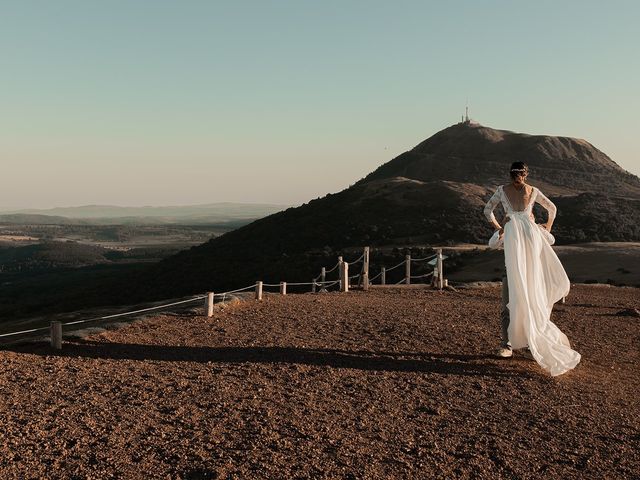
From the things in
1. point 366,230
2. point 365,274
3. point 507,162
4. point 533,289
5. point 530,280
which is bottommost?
point 365,274

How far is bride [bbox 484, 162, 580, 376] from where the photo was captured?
7867 millimetres

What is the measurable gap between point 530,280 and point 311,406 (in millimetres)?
3669

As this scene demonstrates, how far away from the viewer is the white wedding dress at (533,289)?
25.8 ft

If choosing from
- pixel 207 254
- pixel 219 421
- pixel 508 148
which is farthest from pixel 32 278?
pixel 219 421

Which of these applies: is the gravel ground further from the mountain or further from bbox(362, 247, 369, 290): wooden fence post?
the mountain

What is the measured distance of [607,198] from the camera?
61875mm

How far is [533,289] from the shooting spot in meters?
8.02

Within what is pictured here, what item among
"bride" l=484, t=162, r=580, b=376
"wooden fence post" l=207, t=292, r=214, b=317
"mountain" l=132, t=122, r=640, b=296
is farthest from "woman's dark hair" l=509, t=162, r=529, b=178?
"mountain" l=132, t=122, r=640, b=296

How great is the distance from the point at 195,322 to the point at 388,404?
20.1 feet

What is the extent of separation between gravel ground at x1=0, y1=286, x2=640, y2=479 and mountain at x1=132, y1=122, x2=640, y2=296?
3345 cm

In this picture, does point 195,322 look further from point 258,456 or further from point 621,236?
point 621,236

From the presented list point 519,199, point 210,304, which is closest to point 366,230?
point 210,304

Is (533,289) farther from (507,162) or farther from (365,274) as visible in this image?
(507,162)

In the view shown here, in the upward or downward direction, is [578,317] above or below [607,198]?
below
